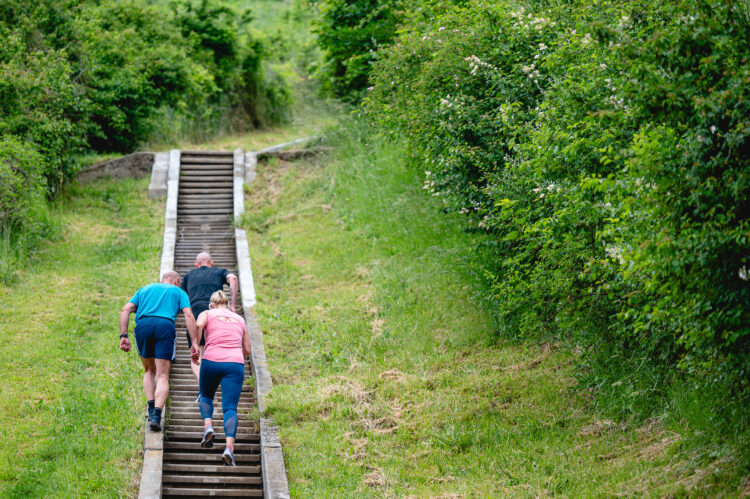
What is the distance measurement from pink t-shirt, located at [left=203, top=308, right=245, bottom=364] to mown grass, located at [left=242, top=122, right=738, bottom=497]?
4.17 feet

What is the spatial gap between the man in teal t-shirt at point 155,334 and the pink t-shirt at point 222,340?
0.47 meters

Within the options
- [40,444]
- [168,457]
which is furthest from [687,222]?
[40,444]

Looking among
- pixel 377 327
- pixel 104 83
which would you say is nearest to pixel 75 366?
pixel 377 327

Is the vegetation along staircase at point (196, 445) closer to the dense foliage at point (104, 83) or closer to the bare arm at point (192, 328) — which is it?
the bare arm at point (192, 328)

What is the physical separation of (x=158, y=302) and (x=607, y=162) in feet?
16.2

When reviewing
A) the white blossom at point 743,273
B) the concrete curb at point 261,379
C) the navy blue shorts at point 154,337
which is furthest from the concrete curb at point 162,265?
the white blossom at point 743,273

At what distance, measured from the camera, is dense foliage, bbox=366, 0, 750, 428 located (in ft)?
17.6

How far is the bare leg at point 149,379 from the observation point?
8375mm

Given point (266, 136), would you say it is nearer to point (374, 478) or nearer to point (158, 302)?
point (158, 302)

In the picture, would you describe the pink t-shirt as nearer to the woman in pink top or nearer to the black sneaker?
the woman in pink top

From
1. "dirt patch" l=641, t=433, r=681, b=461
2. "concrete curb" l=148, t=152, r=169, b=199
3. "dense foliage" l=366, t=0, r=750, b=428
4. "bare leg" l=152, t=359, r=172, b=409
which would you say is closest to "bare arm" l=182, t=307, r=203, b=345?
"bare leg" l=152, t=359, r=172, b=409

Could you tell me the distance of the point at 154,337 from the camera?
325 inches

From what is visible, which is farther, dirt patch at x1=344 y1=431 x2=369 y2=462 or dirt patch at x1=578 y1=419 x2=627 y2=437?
dirt patch at x1=344 y1=431 x2=369 y2=462

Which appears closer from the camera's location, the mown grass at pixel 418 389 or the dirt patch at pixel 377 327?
the mown grass at pixel 418 389
